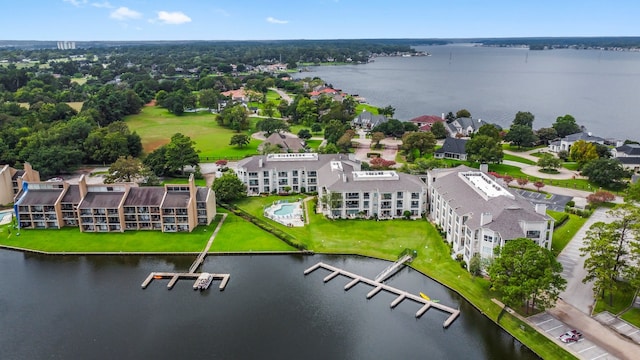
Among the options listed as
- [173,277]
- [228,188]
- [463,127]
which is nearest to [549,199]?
[228,188]

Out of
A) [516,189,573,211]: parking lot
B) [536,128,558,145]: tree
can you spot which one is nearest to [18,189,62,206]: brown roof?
[516,189,573,211]: parking lot

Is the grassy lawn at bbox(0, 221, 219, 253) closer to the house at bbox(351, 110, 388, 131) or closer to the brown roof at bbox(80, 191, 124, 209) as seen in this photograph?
the brown roof at bbox(80, 191, 124, 209)

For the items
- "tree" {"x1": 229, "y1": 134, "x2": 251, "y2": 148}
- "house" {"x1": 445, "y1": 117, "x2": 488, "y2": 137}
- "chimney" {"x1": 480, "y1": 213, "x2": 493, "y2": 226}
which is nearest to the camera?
"chimney" {"x1": 480, "y1": 213, "x2": 493, "y2": 226}

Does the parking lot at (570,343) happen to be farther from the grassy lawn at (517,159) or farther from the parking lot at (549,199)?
the grassy lawn at (517,159)

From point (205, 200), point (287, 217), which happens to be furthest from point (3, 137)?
point (287, 217)

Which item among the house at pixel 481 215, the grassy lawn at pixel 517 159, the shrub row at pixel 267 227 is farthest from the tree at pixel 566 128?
the shrub row at pixel 267 227
